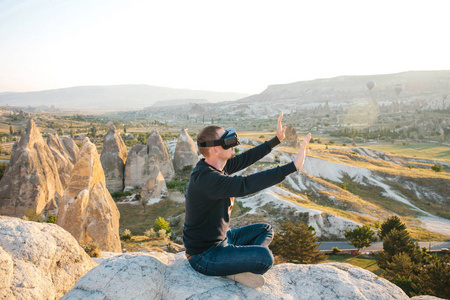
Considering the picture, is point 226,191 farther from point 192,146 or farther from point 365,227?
point 192,146

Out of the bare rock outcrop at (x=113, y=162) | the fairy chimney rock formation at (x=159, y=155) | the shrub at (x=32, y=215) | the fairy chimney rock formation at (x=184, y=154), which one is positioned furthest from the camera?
the fairy chimney rock formation at (x=184, y=154)

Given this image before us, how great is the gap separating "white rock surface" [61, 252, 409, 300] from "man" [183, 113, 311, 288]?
0.44ft

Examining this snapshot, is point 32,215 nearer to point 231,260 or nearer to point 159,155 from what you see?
point 159,155

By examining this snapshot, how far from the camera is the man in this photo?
8.59 feet

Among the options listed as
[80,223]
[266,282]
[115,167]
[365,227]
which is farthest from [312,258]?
[115,167]

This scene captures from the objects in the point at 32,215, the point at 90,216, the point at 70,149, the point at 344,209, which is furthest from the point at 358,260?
the point at 70,149

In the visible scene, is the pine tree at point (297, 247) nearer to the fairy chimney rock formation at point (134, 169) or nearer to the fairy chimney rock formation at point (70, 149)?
the fairy chimney rock formation at point (134, 169)

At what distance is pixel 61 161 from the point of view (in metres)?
19.5

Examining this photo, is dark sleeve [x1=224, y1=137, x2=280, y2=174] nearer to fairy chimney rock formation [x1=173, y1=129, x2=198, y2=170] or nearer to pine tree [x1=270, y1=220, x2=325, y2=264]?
pine tree [x1=270, y1=220, x2=325, y2=264]

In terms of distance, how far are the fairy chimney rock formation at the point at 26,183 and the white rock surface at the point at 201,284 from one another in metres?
13.7

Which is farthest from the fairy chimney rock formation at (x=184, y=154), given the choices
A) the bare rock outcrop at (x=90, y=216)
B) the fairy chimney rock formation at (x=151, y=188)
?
the bare rock outcrop at (x=90, y=216)

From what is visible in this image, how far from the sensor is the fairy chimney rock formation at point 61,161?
730 inches

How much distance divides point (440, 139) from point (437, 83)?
330 feet

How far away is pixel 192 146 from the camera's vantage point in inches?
1003
